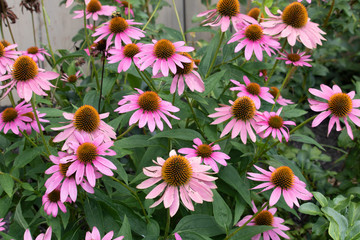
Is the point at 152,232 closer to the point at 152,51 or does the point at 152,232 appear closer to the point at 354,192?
the point at 152,51

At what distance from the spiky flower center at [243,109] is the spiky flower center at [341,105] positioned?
0.18m

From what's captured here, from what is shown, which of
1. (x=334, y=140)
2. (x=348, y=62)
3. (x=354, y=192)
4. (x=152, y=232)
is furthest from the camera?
(x=348, y=62)

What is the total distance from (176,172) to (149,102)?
0.25 m

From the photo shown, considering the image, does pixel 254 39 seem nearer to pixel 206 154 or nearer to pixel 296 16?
pixel 296 16

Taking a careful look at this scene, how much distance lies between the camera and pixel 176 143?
1.07 m

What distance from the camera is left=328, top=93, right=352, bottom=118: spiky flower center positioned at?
0.91 meters

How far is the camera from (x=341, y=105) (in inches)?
35.6

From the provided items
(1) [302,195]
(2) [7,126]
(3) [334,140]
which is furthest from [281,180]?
(3) [334,140]

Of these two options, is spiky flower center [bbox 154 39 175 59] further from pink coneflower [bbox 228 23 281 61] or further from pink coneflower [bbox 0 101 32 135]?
pink coneflower [bbox 0 101 32 135]

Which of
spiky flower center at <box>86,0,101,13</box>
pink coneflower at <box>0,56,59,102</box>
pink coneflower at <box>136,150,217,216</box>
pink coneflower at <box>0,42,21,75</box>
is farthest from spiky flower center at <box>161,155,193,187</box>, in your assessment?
spiky flower center at <box>86,0,101,13</box>

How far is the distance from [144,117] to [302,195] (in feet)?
1.27

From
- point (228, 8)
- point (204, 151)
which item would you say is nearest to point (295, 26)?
point (228, 8)

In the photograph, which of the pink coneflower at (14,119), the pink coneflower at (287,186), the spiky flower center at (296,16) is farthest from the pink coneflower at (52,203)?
the spiky flower center at (296,16)

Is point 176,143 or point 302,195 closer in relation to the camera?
point 302,195
